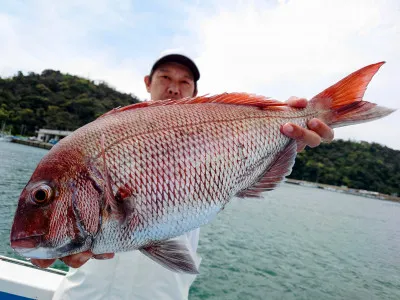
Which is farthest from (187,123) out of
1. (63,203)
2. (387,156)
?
(387,156)

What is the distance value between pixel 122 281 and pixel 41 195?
4.24ft

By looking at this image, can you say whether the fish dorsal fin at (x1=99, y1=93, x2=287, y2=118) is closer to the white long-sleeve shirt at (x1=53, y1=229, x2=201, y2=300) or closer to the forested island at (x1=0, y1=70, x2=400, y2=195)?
the white long-sleeve shirt at (x1=53, y1=229, x2=201, y2=300)

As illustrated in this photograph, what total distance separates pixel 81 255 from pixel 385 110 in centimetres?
183

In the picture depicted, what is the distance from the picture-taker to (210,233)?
1477 cm

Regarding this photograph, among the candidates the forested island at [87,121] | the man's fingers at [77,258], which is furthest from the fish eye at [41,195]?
the forested island at [87,121]

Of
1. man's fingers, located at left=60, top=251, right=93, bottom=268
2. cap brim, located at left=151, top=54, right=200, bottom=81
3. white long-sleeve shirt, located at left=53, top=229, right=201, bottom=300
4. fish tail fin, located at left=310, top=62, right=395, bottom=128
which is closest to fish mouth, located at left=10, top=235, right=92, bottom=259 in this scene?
man's fingers, located at left=60, top=251, right=93, bottom=268

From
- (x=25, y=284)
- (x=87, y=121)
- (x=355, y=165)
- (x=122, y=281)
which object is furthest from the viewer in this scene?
(x=87, y=121)

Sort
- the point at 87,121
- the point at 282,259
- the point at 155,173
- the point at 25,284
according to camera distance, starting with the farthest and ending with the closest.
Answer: the point at 87,121 → the point at 282,259 → the point at 25,284 → the point at 155,173

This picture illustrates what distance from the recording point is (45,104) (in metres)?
69.9

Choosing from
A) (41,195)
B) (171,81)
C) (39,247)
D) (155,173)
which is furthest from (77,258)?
(171,81)

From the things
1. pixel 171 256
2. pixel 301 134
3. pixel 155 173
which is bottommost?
pixel 171 256

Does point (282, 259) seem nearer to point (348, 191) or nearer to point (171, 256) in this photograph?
point (171, 256)

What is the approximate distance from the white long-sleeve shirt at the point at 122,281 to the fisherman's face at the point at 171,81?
4.71 feet

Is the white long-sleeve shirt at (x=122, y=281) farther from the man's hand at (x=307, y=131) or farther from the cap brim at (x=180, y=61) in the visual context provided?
the cap brim at (x=180, y=61)
